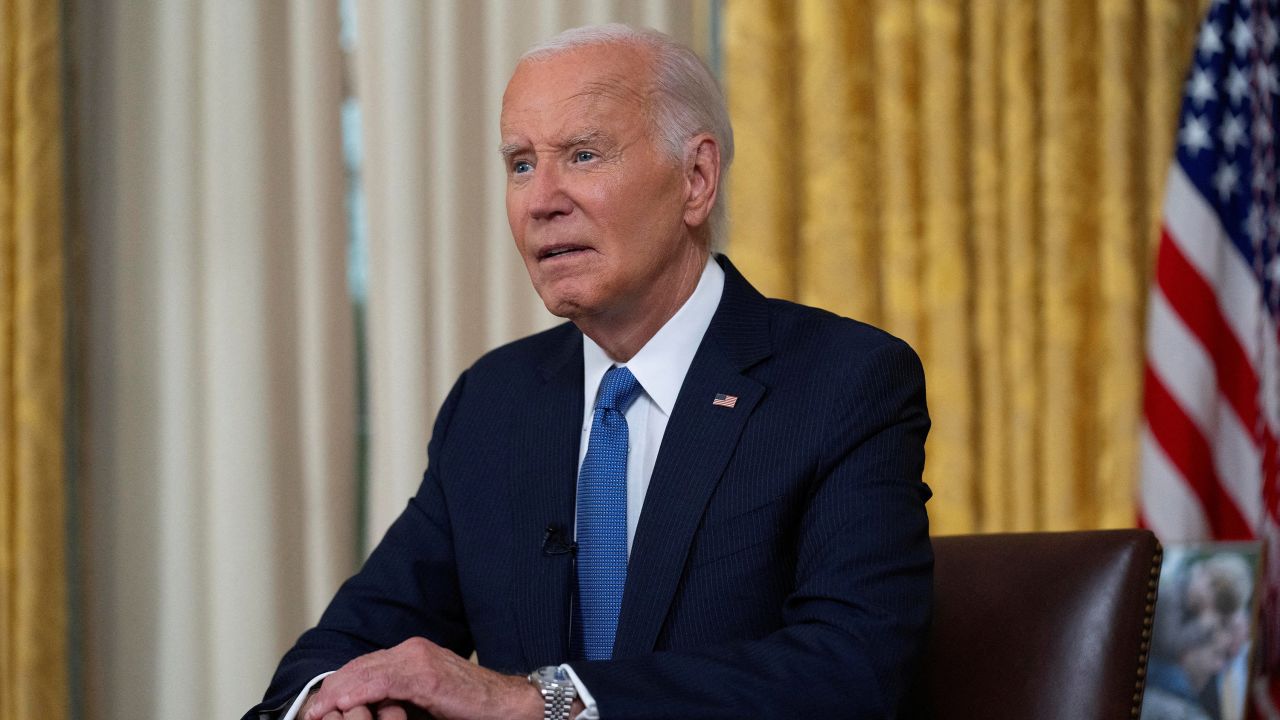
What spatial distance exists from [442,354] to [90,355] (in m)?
0.94

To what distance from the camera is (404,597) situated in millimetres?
2127

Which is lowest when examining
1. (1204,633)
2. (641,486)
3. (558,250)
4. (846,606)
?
(1204,633)

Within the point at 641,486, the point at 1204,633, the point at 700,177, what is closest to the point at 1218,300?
the point at 1204,633

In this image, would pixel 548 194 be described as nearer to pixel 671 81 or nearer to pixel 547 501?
pixel 671 81

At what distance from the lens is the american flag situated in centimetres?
368

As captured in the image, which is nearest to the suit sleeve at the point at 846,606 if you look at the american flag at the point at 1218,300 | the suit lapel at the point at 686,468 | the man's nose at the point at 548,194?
the suit lapel at the point at 686,468

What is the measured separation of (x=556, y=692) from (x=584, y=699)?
0.05 meters

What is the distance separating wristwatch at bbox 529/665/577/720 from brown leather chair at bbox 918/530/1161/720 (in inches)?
25.2

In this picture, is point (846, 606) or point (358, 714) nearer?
point (358, 714)

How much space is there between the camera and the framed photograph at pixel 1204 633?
3115 mm

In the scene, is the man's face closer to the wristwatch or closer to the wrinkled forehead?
the wrinkled forehead

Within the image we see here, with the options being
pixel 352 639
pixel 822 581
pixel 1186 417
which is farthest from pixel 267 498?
pixel 1186 417

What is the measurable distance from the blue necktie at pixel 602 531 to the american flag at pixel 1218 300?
7.27ft

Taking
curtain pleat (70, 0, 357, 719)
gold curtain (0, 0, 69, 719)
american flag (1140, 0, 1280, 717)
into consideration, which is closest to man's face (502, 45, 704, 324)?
curtain pleat (70, 0, 357, 719)
